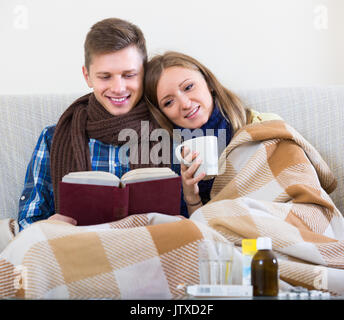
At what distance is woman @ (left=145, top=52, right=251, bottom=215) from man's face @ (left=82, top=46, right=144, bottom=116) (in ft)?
0.16

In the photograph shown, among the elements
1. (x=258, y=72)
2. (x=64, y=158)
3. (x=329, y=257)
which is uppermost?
(x=258, y=72)

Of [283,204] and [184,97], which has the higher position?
[184,97]

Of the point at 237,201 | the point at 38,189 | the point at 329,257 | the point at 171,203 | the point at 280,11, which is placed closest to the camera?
the point at 329,257

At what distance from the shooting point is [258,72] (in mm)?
2123

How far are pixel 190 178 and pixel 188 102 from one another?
0.97 feet

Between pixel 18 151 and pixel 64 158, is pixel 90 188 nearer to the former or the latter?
pixel 64 158

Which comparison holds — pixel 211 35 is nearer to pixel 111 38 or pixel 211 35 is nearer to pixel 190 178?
pixel 111 38

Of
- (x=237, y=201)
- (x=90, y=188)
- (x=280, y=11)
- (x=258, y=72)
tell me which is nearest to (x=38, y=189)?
(x=90, y=188)

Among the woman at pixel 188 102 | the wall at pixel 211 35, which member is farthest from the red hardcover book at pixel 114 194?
the wall at pixel 211 35

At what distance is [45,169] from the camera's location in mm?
1833

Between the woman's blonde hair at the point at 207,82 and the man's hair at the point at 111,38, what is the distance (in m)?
0.08

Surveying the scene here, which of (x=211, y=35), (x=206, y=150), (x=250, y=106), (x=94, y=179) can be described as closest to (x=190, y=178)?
(x=206, y=150)

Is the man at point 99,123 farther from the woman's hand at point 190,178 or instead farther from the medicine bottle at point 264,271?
the medicine bottle at point 264,271

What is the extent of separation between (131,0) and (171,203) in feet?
3.34
